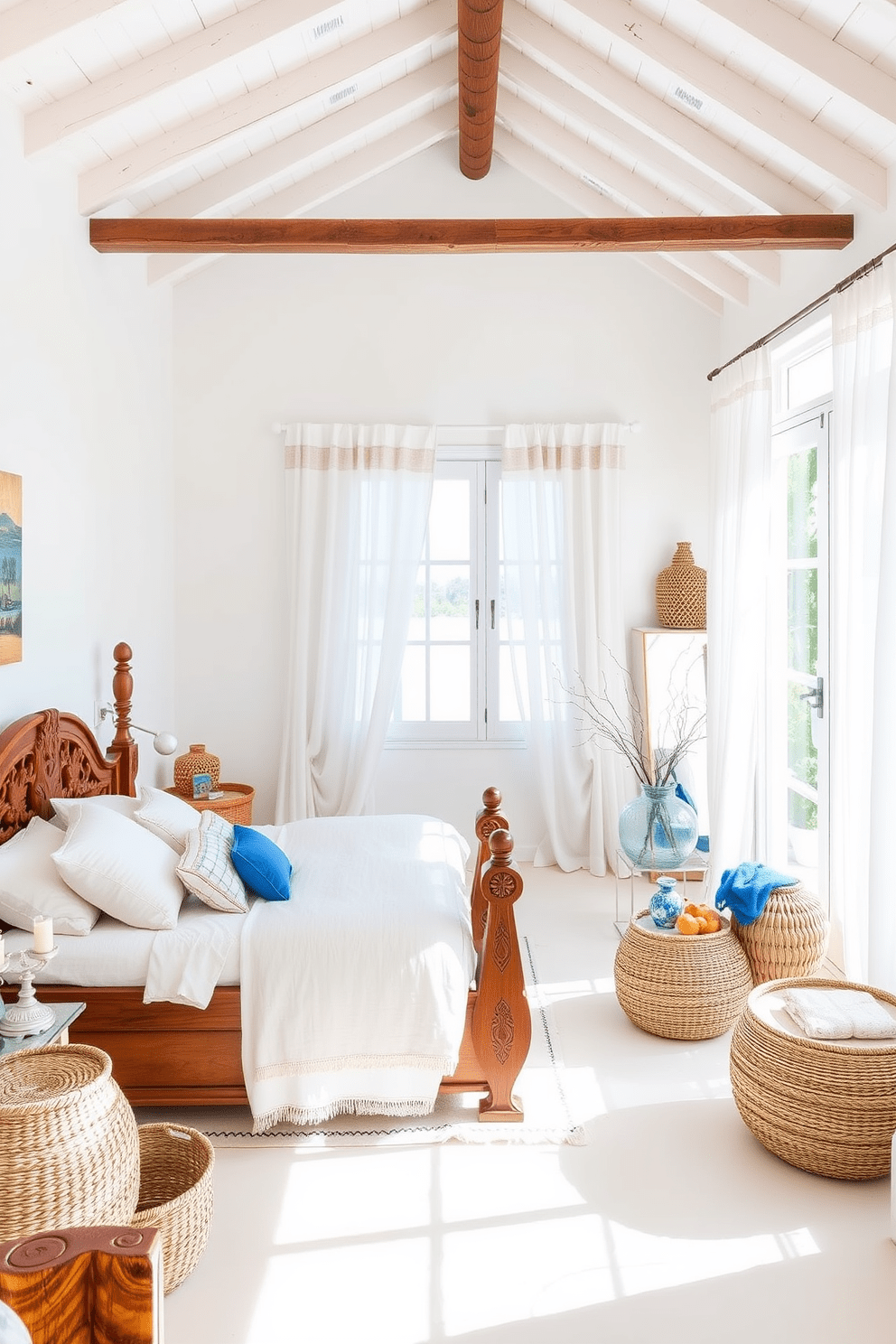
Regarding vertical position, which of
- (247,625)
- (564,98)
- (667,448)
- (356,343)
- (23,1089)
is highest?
(564,98)

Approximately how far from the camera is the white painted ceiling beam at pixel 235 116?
3.74 metres

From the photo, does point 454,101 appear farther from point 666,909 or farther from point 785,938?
point 785,938

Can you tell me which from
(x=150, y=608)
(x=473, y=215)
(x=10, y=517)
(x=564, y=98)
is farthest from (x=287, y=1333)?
(x=473, y=215)

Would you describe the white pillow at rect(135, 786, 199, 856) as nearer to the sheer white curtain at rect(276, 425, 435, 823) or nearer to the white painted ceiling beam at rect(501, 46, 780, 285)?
the sheer white curtain at rect(276, 425, 435, 823)

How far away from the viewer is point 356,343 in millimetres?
5352

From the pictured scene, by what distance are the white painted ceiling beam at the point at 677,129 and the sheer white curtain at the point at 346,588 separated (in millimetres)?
1818

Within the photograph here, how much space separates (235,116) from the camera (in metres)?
3.79

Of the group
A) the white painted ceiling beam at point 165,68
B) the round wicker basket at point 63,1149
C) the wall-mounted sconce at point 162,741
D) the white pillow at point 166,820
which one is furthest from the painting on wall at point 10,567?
the round wicker basket at point 63,1149

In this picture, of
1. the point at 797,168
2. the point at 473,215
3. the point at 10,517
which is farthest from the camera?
the point at 473,215

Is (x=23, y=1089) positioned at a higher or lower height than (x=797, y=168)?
lower

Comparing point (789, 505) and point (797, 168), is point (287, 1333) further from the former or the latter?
point (797, 168)

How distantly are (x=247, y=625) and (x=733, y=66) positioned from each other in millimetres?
3394

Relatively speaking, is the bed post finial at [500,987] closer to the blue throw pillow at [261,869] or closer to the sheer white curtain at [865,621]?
the blue throw pillow at [261,869]

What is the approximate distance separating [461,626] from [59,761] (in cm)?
254
